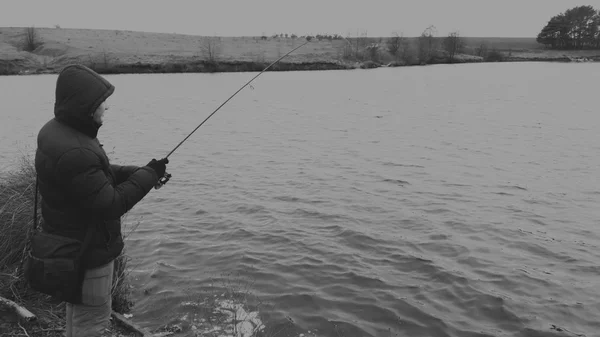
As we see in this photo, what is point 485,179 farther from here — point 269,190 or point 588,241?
point 269,190

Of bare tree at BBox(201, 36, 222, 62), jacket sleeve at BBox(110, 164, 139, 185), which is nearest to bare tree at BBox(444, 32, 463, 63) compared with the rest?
bare tree at BBox(201, 36, 222, 62)

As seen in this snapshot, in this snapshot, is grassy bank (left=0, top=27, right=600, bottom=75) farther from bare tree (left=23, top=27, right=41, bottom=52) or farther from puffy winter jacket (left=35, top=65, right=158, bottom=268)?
puffy winter jacket (left=35, top=65, right=158, bottom=268)

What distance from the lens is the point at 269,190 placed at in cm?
1172

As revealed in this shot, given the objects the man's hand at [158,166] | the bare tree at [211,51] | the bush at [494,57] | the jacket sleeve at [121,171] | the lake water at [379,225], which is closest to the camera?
the man's hand at [158,166]

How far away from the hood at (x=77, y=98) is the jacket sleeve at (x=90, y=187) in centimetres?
21

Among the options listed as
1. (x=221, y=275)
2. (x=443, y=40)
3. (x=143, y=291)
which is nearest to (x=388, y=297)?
(x=221, y=275)

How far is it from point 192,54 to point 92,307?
85552 mm

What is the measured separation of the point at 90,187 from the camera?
2977mm

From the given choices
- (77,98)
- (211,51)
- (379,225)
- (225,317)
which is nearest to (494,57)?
(211,51)

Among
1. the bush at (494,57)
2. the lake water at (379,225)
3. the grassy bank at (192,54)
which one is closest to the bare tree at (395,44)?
the grassy bank at (192,54)

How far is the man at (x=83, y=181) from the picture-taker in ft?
9.68

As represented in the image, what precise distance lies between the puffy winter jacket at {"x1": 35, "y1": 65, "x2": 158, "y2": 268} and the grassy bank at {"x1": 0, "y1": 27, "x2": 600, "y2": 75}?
164 ft

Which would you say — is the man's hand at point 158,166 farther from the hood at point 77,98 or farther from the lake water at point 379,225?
the lake water at point 379,225

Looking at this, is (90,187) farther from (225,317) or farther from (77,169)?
(225,317)
